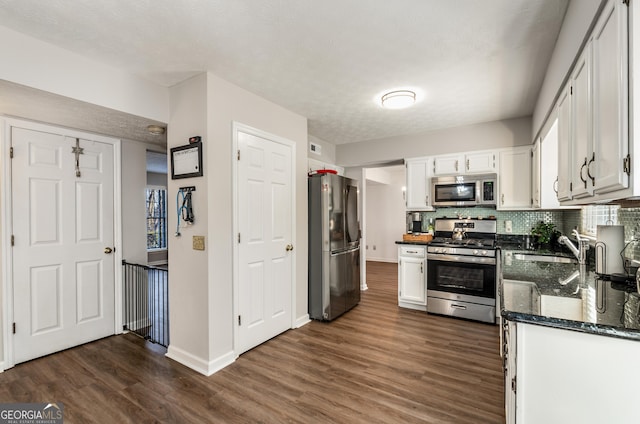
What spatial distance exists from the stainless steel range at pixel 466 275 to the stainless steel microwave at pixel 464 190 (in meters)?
0.43

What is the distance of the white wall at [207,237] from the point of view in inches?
101

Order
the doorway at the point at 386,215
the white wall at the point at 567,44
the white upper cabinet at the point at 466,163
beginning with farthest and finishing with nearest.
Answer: the doorway at the point at 386,215 → the white upper cabinet at the point at 466,163 → the white wall at the point at 567,44

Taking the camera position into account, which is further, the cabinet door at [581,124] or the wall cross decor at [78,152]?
the wall cross decor at [78,152]

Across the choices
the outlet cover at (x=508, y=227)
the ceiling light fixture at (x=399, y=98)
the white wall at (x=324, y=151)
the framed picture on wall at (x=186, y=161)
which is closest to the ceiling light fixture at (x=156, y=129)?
the framed picture on wall at (x=186, y=161)

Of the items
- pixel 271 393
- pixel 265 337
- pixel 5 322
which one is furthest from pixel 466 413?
pixel 5 322

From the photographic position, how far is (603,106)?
1.27 m

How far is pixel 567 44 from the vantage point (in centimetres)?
179

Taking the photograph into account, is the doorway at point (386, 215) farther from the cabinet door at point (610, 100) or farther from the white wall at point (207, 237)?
the cabinet door at point (610, 100)

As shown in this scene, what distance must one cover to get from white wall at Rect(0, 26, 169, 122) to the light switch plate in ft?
3.92

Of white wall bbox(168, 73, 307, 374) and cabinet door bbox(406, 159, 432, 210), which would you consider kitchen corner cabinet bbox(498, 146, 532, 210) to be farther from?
white wall bbox(168, 73, 307, 374)

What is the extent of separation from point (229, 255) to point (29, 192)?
196cm

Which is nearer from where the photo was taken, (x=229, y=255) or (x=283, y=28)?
(x=283, y=28)

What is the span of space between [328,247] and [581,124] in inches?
104

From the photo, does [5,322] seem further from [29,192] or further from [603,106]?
[603,106]
